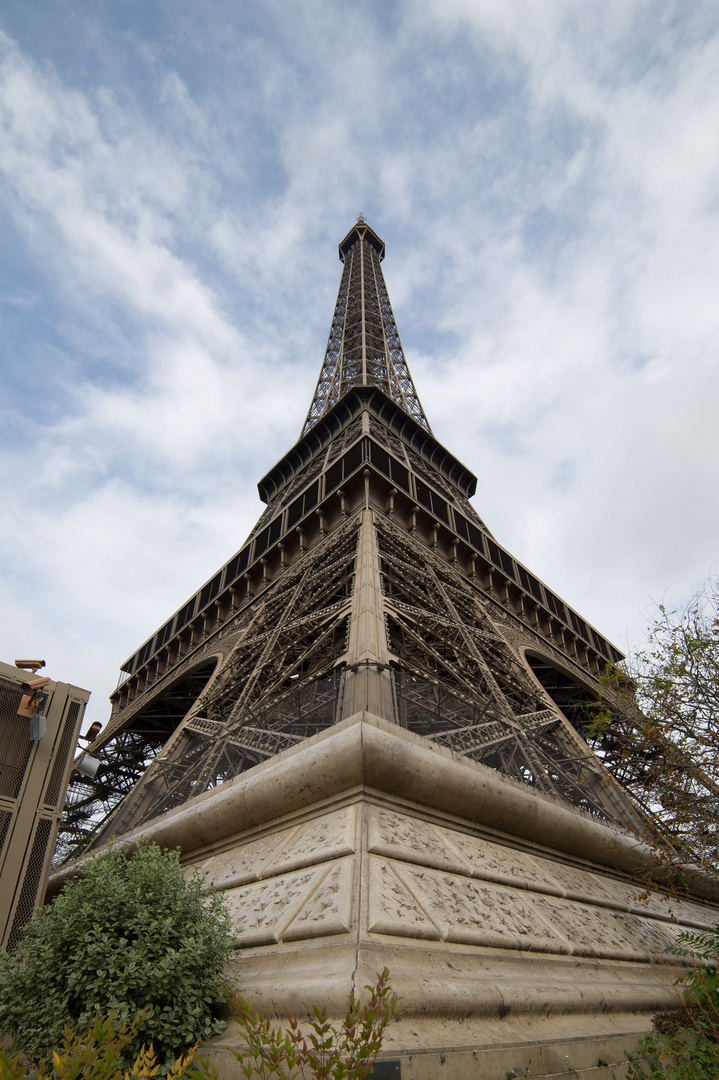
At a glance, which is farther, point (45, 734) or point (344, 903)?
point (45, 734)

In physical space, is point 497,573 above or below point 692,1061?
above

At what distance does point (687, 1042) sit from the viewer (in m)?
4.91

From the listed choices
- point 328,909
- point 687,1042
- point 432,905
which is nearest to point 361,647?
point 432,905

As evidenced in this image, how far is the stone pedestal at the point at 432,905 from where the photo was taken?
3.87 m

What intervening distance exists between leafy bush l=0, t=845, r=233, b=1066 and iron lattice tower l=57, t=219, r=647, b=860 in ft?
9.63

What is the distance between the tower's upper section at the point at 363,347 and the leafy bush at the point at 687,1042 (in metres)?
28.8

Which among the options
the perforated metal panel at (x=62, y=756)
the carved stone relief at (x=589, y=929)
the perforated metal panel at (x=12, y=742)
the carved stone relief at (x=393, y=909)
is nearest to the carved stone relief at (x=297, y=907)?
the carved stone relief at (x=393, y=909)

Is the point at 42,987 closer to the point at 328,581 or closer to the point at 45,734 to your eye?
the point at 45,734

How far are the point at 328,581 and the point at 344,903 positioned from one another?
34.7 ft

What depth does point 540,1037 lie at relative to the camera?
13.5ft

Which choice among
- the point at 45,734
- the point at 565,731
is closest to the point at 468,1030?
the point at 45,734

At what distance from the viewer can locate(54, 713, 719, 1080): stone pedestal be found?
3.87 metres

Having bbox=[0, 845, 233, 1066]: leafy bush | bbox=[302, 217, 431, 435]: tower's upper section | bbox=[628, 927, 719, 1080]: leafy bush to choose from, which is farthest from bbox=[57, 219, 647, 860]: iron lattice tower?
bbox=[0, 845, 233, 1066]: leafy bush

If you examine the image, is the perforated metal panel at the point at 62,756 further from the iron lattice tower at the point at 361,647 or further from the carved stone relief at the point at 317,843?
the carved stone relief at the point at 317,843
